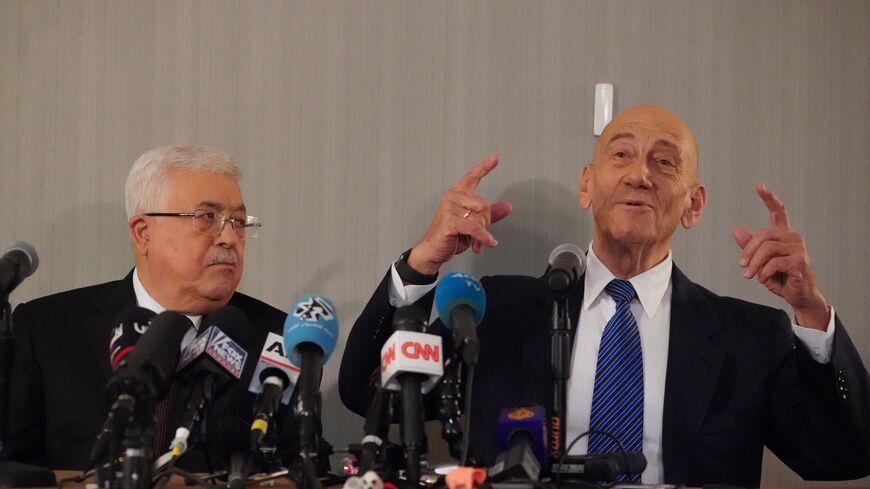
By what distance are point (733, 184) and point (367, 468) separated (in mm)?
2217

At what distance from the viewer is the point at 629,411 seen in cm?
273

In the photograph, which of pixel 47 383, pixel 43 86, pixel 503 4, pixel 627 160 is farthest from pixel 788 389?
pixel 43 86

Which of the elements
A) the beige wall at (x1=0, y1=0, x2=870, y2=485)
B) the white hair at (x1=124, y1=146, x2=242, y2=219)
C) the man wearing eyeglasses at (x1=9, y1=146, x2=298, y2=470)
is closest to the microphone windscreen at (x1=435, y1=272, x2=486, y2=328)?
the man wearing eyeglasses at (x1=9, y1=146, x2=298, y2=470)

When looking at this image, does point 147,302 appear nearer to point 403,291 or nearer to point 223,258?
point 223,258

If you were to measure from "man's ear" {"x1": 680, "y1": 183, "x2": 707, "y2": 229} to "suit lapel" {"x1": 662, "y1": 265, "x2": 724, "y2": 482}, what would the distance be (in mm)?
262

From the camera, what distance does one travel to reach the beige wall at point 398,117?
3570mm

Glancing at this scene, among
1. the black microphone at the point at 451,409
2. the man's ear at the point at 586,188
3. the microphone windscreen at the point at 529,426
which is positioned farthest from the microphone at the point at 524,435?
the man's ear at the point at 586,188

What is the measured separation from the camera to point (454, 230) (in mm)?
2625

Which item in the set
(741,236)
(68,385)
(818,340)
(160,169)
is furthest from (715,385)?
(68,385)

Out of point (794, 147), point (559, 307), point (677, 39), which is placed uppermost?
point (677, 39)

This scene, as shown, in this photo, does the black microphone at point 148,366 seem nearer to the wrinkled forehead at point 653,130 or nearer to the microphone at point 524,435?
the microphone at point 524,435

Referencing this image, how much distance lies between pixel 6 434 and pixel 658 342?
5.82 feet

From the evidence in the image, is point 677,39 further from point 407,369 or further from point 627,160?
point 407,369

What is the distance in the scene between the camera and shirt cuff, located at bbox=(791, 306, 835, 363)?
255cm
